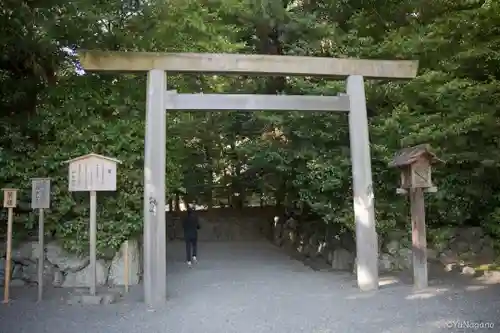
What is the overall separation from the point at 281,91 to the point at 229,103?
4.37 meters

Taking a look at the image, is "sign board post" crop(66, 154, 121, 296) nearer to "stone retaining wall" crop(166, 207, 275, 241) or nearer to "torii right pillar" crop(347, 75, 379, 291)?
"torii right pillar" crop(347, 75, 379, 291)

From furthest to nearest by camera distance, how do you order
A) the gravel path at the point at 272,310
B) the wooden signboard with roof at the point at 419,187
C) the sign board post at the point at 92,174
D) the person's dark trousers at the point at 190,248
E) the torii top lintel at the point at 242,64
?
the person's dark trousers at the point at 190,248 → the wooden signboard with roof at the point at 419,187 → the sign board post at the point at 92,174 → the torii top lintel at the point at 242,64 → the gravel path at the point at 272,310

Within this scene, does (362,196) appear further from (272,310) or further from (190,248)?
(190,248)

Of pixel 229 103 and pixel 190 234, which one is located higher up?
pixel 229 103

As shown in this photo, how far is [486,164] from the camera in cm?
905

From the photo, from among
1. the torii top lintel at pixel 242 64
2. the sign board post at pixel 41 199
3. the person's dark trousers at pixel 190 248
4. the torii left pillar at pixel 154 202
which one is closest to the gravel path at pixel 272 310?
the torii left pillar at pixel 154 202

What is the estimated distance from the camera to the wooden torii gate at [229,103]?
6984mm

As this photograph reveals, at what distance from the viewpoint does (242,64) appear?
7.46 metres

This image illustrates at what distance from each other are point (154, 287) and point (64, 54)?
5092 millimetres

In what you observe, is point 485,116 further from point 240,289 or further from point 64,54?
point 64,54

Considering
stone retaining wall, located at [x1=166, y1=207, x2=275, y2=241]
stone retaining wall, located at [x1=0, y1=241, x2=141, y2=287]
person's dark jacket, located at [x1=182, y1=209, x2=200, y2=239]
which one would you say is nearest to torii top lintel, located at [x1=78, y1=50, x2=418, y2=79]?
stone retaining wall, located at [x1=0, y1=241, x2=141, y2=287]

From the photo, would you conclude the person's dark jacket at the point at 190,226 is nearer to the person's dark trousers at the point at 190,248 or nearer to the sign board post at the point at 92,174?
the person's dark trousers at the point at 190,248

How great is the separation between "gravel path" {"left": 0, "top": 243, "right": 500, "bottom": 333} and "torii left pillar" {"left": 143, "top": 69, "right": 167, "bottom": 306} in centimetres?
35

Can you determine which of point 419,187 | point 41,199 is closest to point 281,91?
point 419,187
